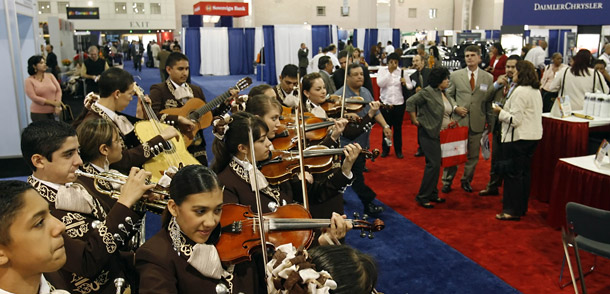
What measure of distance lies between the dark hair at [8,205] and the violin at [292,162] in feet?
4.75

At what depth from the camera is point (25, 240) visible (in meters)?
1.28

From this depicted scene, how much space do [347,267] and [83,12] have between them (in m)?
31.4

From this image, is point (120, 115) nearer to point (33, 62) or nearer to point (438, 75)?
point (438, 75)

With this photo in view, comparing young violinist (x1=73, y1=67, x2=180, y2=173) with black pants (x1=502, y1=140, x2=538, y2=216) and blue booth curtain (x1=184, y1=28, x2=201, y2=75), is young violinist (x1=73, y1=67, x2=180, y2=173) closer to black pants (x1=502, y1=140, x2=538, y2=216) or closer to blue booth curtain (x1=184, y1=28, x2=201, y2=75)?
black pants (x1=502, y1=140, x2=538, y2=216)

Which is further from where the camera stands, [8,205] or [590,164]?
[590,164]

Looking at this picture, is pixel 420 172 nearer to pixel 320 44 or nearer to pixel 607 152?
pixel 607 152

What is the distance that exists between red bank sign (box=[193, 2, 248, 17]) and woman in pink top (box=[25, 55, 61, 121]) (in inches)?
707

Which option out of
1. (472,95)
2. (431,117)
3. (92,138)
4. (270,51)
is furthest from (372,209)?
(270,51)

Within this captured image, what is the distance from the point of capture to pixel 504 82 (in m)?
5.23

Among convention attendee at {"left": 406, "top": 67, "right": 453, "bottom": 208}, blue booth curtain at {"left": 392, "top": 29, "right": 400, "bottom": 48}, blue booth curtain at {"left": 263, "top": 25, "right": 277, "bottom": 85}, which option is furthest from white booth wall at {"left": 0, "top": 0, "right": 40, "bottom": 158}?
blue booth curtain at {"left": 392, "top": 29, "right": 400, "bottom": 48}

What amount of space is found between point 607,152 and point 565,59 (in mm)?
13303

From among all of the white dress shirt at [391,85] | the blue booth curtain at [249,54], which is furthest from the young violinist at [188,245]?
the blue booth curtain at [249,54]

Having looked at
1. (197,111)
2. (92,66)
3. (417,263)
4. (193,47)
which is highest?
(193,47)

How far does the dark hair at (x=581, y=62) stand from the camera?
18.9 feet
